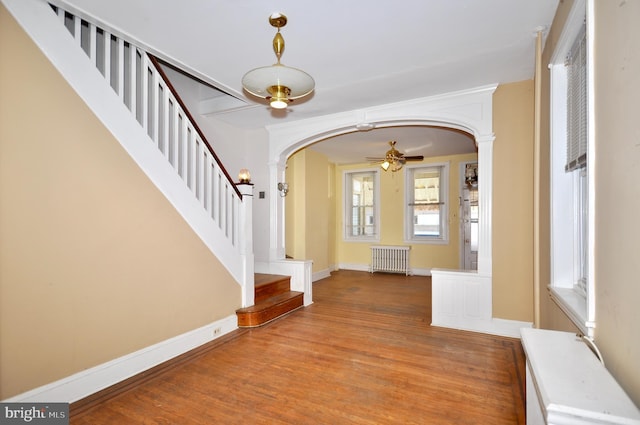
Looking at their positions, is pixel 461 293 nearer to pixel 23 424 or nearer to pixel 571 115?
pixel 571 115

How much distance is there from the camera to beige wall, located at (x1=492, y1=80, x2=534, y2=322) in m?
3.60

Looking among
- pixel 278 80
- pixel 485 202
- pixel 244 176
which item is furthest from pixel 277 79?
pixel 485 202

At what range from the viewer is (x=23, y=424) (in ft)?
6.57

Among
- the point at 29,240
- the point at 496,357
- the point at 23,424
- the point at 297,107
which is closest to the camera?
the point at 23,424

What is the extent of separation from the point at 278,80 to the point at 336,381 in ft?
8.02

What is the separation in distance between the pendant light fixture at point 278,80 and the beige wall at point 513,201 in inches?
100

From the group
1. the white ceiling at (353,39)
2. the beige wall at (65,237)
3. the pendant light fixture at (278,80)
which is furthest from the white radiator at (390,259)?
the pendant light fixture at (278,80)

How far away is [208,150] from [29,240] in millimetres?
1833

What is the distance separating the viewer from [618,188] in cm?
133

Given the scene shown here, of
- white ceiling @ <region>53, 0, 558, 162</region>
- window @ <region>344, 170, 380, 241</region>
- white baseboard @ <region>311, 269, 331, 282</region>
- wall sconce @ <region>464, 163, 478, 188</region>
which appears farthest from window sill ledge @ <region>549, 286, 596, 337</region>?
window @ <region>344, 170, 380, 241</region>

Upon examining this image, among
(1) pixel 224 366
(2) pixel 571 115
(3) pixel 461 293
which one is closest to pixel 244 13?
(2) pixel 571 115

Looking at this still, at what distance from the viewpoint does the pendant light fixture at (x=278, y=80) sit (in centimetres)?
234

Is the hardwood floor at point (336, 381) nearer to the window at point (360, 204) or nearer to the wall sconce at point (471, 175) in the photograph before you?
the wall sconce at point (471, 175)

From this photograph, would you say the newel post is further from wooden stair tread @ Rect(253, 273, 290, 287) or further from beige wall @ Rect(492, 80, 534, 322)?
beige wall @ Rect(492, 80, 534, 322)
